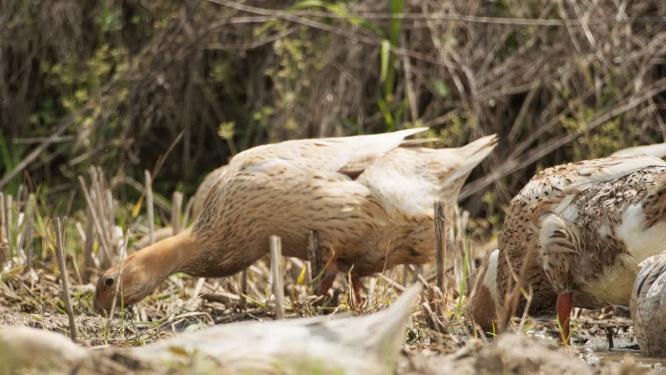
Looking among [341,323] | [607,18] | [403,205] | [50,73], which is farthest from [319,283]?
[50,73]

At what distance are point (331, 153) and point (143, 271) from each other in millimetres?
1175

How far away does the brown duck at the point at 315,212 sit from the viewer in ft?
18.3

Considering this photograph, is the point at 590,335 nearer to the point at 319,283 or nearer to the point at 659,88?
the point at 319,283

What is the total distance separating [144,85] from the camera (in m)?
8.59

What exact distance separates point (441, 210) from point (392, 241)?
1033mm

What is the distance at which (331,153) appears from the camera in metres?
5.79

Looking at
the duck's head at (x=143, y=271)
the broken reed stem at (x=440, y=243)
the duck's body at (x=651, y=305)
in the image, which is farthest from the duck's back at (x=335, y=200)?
the duck's body at (x=651, y=305)

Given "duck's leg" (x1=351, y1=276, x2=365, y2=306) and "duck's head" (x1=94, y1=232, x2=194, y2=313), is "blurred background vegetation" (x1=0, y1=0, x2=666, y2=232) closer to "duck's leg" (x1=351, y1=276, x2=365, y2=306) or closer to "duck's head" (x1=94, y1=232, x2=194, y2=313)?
"duck's head" (x1=94, y1=232, x2=194, y2=313)

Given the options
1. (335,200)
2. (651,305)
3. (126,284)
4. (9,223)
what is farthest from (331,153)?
(651,305)

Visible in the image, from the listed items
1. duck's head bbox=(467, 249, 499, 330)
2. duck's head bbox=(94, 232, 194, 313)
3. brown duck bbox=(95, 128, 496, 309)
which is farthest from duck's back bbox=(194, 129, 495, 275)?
duck's head bbox=(467, 249, 499, 330)

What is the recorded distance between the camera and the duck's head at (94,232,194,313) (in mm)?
5457

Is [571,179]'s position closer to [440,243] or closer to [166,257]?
[440,243]

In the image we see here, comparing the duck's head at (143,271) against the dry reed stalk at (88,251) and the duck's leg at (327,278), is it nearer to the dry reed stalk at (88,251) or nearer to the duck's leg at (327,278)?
the dry reed stalk at (88,251)

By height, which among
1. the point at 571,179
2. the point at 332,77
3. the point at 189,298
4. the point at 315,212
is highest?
the point at 332,77
